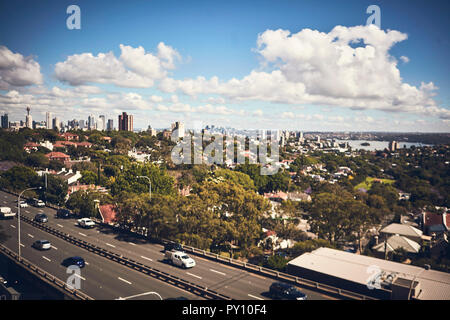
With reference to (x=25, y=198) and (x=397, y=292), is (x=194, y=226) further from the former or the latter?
(x=25, y=198)

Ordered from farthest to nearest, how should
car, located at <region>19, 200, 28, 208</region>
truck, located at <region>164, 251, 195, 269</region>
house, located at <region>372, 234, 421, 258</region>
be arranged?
1. car, located at <region>19, 200, 28, 208</region>
2. house, located at <region>372, 234, 421, 258</region>
3. truck, located at <region>164, 251, 195, 269</region>

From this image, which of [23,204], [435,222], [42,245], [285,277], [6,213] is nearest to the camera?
[285,277]

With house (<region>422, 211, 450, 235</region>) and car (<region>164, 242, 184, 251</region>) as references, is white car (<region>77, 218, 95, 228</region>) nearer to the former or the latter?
car (<region>164, 242, 184, 251</region>)

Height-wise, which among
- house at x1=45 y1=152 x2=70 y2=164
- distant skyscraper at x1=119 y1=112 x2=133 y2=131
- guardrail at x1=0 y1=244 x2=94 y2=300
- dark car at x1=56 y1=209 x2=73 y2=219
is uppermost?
distant skyscraper at x1=119 y1=112 x2=133 y2=131

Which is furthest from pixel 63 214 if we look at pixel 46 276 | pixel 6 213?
pixel 46 276

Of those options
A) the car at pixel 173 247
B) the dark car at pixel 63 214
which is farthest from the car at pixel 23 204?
the car at pixel 173 247

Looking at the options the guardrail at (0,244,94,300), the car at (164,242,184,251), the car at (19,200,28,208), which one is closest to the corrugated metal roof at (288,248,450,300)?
the car at (164,242,184,251)

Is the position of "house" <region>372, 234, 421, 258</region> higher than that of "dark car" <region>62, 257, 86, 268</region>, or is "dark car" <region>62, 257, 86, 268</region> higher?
"dark car" <region>62, 257, 86, 268</region>

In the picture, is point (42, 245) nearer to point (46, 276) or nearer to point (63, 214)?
point (46, 276)
